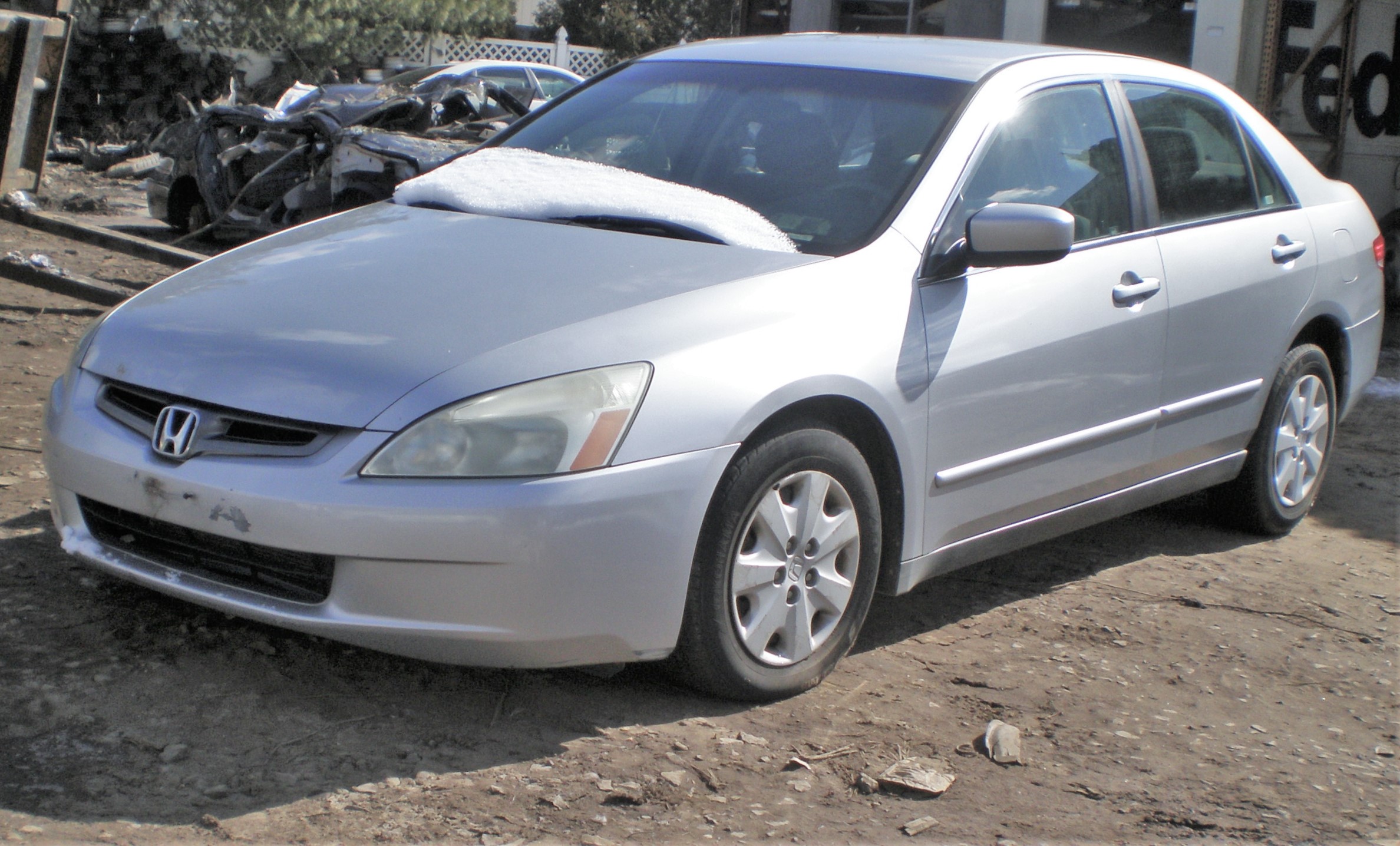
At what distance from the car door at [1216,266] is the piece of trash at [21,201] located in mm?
6856

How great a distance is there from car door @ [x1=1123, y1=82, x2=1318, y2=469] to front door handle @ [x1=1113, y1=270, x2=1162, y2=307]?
122 mm

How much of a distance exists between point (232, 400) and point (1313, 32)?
9.65 m

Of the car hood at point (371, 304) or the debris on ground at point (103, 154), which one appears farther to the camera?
the debris on ground at point (103, 154)

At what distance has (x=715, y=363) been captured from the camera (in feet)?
9.66

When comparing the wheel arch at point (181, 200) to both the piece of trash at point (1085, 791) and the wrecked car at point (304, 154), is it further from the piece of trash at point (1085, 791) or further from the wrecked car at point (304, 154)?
the piece of trash at point (1085, 791)

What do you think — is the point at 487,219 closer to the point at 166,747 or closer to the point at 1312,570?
the point at 166,747

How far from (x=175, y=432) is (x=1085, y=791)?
2.05 m

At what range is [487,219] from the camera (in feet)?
12.1

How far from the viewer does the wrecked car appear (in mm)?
8055

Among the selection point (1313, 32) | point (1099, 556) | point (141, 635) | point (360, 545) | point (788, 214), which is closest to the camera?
point (360, 545)

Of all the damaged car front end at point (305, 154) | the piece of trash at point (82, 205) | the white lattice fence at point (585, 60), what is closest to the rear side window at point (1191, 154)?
the damaged car front end at point (305, 154)

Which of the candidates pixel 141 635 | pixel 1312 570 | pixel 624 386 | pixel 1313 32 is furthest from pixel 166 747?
pixel 1313 32

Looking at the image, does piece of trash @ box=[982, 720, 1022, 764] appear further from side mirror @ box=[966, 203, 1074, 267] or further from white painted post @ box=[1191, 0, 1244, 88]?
white painted post @ box=[1191, 0, 1244, 88]

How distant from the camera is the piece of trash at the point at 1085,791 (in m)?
2.99
